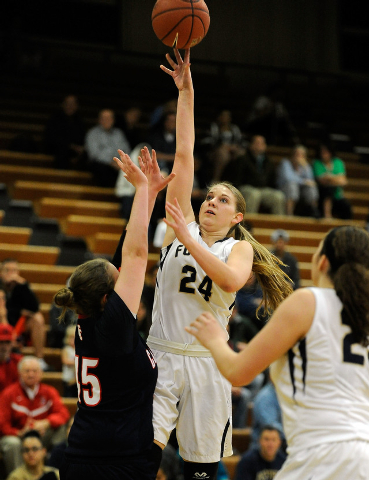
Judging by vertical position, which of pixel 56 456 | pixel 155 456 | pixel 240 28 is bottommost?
pixel 56 456

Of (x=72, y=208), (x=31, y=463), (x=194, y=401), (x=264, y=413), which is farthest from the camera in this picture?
(x=72, y=208)

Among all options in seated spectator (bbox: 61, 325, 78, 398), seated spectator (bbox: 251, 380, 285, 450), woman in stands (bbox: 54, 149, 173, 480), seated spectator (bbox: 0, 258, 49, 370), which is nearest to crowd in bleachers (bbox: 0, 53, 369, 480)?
seated spectator (bbox: 0, 258, 49, 370)

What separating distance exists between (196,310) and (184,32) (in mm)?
1704

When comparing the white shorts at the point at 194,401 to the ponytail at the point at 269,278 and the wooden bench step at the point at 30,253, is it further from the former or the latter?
the wooden bench step at the point at 30,253

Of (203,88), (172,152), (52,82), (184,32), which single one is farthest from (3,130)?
(184,32)

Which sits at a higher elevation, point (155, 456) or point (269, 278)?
point (269, 278)

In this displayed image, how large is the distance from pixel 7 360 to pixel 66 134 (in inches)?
192

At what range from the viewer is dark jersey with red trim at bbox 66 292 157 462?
312 cm

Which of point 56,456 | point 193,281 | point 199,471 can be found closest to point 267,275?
point 193,281

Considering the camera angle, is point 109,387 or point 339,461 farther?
point 109,387

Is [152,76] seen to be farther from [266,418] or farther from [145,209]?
[145,209]

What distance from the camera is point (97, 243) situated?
9.82m

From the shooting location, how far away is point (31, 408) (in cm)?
709

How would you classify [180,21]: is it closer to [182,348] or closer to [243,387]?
[182,348]
